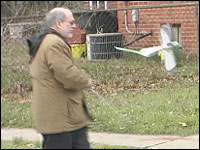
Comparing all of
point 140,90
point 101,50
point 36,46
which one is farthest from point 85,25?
point 36,46

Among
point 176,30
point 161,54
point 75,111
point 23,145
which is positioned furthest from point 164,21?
point 75,111

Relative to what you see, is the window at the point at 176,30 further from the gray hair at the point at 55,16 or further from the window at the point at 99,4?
the gray hair at the point at 55,16

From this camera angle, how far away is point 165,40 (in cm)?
1253

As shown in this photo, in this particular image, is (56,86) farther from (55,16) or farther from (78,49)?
(78,49)

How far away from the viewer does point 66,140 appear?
5191 millimetres

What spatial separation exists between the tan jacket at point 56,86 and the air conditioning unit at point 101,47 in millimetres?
→ 7277

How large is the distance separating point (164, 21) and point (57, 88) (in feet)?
33.6

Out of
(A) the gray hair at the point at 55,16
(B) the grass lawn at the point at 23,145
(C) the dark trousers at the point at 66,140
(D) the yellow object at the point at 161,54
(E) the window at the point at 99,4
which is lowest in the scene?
(B) the grass lawn at the point at 23,145

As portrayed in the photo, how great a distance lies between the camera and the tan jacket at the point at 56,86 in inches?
200

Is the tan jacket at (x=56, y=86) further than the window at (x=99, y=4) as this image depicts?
No

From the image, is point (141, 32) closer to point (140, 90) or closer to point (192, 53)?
point (192, 53)

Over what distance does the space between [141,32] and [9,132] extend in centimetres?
701

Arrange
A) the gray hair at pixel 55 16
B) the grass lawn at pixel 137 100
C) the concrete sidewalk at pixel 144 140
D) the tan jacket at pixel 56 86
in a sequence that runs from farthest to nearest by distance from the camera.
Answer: the grass lawn at pixel 137 100, the concrete sidewalk at pixel 144 140, the gray hair at pixel 55 16, the tan jacket at pixel 56 86

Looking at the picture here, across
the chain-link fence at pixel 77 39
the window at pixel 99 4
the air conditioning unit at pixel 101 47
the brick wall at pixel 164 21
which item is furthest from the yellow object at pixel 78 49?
the window at pixel 99 4
